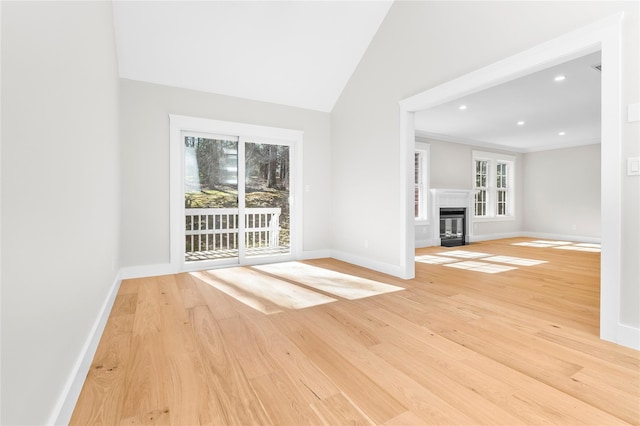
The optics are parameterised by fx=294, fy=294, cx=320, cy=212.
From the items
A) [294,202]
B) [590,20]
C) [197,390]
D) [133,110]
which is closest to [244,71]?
[133,110]

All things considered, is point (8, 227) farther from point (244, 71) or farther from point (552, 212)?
point (552, 212)

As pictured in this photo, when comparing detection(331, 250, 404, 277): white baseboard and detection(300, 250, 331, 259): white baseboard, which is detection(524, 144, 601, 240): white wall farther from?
detection(300, 250, 331, 259): white baseboard

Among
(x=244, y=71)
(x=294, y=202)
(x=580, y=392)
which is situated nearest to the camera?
(x=580, y=392)

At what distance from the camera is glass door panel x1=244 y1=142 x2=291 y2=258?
4512 millimetres

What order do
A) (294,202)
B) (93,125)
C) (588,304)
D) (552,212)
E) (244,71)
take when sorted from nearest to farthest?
(93,125) → (588,304) → (244,71) → (294,202) → (552,212)

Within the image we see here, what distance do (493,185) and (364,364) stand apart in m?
7.72

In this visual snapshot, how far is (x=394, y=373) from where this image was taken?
5.08 ft

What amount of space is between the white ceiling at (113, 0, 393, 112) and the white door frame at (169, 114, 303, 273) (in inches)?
18.2

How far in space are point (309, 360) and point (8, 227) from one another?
1434mm

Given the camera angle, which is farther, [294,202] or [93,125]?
[294,202]

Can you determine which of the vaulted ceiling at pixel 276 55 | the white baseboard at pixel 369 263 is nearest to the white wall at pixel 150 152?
the vaulted ceiling at pixel 276 55

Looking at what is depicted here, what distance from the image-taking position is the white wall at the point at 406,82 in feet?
6.08

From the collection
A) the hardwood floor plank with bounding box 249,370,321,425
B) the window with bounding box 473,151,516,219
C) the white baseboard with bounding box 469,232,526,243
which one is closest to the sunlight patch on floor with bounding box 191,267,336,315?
the hardwood floor plank with bounding box 249,370,321,425

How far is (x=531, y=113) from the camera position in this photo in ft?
17.2
